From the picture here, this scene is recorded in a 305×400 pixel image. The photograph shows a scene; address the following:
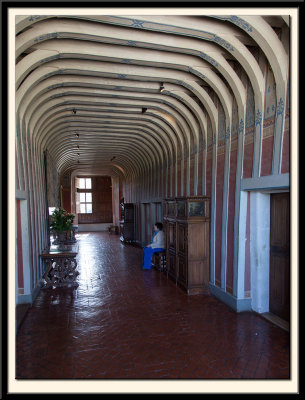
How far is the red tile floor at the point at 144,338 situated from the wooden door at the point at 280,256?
43 cm

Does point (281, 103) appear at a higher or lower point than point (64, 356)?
higher

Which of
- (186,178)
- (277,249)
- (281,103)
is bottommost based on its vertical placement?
(277,249)

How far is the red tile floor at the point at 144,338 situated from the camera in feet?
11.8

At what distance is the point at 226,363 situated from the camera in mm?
3705

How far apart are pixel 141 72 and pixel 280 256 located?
4.64m

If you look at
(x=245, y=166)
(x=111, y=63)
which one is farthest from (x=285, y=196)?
(x=111, y=63)

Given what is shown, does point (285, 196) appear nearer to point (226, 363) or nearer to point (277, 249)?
point (277, 249)

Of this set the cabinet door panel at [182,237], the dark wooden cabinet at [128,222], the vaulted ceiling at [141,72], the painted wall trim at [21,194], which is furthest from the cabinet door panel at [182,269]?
the dark wooden cabinet at [128,222]

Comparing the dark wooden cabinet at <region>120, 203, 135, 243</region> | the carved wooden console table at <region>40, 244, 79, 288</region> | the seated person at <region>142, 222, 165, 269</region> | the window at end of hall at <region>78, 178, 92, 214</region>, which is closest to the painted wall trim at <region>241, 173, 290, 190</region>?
the seated person at <region>142, 222, 165, 269</region>

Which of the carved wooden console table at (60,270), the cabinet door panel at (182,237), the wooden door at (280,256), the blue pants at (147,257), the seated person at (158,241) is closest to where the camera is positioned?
the wooden door at (280,256)

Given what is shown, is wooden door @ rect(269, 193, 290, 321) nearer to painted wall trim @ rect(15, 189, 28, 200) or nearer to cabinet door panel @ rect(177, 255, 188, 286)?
cabinet door panel @ rect(177, 255, 188, 286)

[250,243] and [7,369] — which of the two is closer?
[7,369]

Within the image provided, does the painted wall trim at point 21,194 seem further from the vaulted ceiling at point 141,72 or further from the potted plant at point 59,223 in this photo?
the potted plant at point 59,223

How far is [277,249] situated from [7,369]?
4.60m
